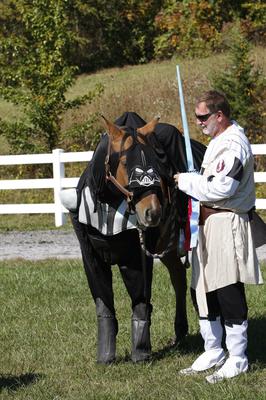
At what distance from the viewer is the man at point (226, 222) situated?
5.89 m

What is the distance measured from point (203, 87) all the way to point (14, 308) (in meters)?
17.6

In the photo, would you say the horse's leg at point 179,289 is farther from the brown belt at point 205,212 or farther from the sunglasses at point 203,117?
the sunglasses at point 203,117

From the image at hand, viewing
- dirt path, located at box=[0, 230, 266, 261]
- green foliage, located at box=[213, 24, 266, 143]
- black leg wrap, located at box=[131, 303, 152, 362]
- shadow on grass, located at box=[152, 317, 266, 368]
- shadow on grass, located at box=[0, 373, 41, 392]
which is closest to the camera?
shadow on grass, located at box=[0, 373, 41, 392]

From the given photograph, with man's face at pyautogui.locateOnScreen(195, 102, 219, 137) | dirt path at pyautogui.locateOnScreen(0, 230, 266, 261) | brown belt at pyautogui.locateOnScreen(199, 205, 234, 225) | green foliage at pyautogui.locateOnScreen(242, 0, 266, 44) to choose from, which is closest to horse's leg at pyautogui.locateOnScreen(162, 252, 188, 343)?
brown belt at pyautogui.locateOnScreen(199, 205, 234, 225)

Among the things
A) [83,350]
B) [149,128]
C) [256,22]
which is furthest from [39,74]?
[256,22]

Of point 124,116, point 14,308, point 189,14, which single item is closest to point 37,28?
point 14,308

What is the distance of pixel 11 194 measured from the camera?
20.2 m

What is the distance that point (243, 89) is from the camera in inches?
789

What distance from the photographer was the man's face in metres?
5.98

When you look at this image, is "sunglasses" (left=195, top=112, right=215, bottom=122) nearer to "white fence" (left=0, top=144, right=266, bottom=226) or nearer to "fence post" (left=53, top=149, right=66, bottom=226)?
"white fence" (left=0, top=144, right=266, bottom=226)

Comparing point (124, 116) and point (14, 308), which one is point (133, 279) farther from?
point (14, 308)

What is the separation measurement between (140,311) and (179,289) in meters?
1.14

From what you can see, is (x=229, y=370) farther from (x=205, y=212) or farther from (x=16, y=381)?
(x=16, y=381)

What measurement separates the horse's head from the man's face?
1.18 ft
